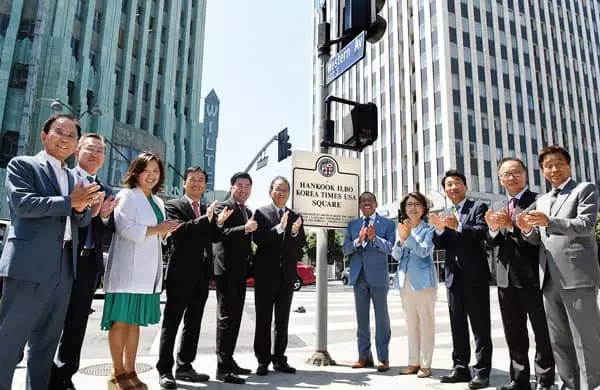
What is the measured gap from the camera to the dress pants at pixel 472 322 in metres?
3.73

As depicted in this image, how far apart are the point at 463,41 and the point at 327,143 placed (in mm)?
38913

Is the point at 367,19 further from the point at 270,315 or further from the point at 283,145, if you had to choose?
the point at 283,145

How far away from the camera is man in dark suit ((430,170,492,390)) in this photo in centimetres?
380

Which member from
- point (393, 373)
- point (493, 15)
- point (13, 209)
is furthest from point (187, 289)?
point (493, 15)

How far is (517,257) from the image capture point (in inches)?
138

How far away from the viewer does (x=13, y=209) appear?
256cm

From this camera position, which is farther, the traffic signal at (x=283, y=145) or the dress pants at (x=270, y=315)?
the traffic signal at (x=283, y=145)

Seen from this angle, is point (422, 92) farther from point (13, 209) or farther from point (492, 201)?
point (13, 209)

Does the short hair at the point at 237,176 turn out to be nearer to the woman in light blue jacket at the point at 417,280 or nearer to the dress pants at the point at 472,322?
the woman in light blue jacket at the point at 417,280

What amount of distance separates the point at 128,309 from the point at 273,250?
1.57m

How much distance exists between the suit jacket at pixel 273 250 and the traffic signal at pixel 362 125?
125 centimetres

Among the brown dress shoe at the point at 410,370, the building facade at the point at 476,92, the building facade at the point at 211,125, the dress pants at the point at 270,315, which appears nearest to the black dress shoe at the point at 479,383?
the brown dress shoe at the point at 410,370

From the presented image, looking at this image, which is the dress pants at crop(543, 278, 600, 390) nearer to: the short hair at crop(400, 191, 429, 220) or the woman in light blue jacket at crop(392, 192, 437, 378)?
the woman in light blue jacket at crop(392, 192, 437, 378)

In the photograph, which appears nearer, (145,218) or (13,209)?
(13,209)
